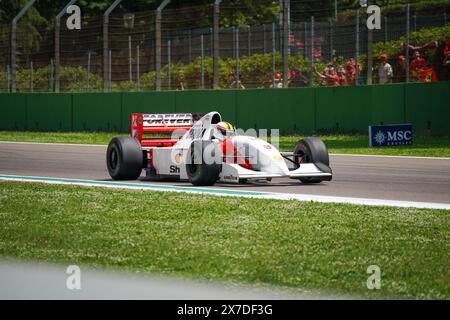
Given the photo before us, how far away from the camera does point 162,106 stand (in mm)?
30078

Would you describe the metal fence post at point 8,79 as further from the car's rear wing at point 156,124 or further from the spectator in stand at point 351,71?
the car's rear wing at point 156,124

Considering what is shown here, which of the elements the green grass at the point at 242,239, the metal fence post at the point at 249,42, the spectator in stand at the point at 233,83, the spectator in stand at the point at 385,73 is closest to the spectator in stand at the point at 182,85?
the spectator in stand at the point at 233,83

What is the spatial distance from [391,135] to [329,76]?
3.21 meters

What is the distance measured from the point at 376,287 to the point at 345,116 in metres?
19.4

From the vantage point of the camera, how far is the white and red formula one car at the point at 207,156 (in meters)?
13.5

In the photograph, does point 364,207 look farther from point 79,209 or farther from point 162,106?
point 162,106

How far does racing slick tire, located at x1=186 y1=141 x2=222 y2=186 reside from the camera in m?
13.4

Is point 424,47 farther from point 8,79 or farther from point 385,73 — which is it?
point 8,79

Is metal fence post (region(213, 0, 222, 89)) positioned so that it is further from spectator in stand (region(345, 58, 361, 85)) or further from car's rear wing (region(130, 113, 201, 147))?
car's rear wing (region(130, 113, 201, 147))

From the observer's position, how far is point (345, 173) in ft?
54.0

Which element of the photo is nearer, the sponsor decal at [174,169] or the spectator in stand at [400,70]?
the sponsor decal at [174,169]

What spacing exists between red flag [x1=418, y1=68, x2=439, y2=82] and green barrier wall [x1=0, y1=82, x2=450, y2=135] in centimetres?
46

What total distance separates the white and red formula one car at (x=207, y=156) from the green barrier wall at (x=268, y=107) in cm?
998

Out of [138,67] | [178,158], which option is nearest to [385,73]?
[138,67]
